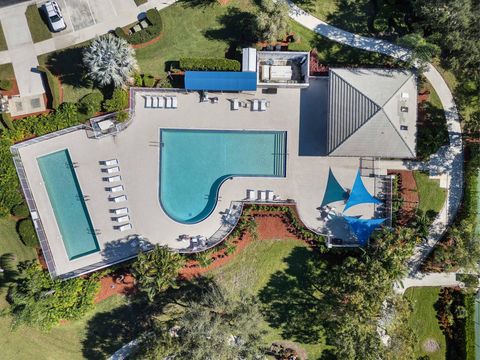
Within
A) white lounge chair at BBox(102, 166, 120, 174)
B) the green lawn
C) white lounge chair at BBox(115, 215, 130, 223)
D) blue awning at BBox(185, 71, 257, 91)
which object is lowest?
the green lawn

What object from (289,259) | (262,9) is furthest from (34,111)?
(289,259)

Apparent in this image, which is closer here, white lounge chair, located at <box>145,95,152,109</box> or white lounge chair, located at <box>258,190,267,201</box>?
white lounge chair, located at <box>258,190,267,201</box>

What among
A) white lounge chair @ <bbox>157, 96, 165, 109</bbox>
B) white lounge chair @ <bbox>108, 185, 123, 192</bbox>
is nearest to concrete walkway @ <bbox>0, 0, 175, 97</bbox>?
white lounge chair @ <bbox>157, 96, 165, 109</bbox>

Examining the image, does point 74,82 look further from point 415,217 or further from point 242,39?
point 415,217

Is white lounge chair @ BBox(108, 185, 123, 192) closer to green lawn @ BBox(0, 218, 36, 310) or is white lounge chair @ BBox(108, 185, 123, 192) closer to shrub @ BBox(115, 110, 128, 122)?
shrub @ BBox(115, 110, 128, 122)

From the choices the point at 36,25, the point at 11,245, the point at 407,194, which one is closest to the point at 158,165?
the point at 11,245

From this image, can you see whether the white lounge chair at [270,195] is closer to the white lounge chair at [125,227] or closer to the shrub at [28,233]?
the white lounge chair at [125,227]
